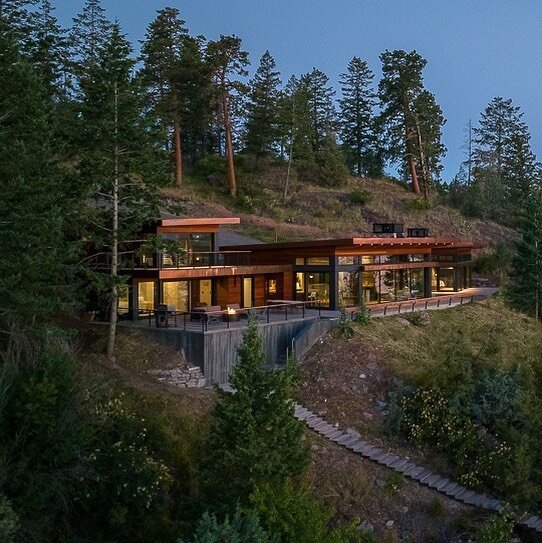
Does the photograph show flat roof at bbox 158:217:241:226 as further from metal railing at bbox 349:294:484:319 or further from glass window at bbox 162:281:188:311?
metal railing at bbox 349:294:484:319

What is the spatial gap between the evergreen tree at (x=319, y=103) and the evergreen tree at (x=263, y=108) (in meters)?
9.90

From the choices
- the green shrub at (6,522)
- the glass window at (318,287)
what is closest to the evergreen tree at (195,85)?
the glass window at (318,287)

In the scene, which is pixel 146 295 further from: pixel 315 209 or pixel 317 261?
pixel 315 209

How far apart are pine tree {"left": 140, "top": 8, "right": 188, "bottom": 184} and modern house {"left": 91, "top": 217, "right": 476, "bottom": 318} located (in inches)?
553

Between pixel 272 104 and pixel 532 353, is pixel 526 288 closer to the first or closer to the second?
pixel 532 353

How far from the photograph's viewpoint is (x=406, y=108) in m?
50.1

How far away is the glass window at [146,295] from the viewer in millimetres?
23422

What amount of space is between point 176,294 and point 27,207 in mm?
10410

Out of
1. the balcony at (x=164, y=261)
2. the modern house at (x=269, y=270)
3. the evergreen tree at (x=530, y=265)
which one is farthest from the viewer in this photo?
the evergreen tree at (x=530, y=265)

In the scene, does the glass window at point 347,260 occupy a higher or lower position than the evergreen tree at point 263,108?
A: lower

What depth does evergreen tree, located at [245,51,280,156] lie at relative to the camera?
47.1 metres

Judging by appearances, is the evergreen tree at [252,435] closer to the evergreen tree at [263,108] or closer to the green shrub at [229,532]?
the green shrub at [229,532]

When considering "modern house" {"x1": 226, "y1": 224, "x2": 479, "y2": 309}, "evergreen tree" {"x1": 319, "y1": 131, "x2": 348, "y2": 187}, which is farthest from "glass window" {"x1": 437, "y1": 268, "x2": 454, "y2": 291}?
"evergreen tree" {"x1": 319, "y1": 131, "x2": 348, "y2": 187}

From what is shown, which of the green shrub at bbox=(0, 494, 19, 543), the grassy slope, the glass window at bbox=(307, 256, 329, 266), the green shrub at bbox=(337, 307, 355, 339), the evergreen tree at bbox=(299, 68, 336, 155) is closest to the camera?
the green shrub at bbox=(0, 494, 19, 543)
